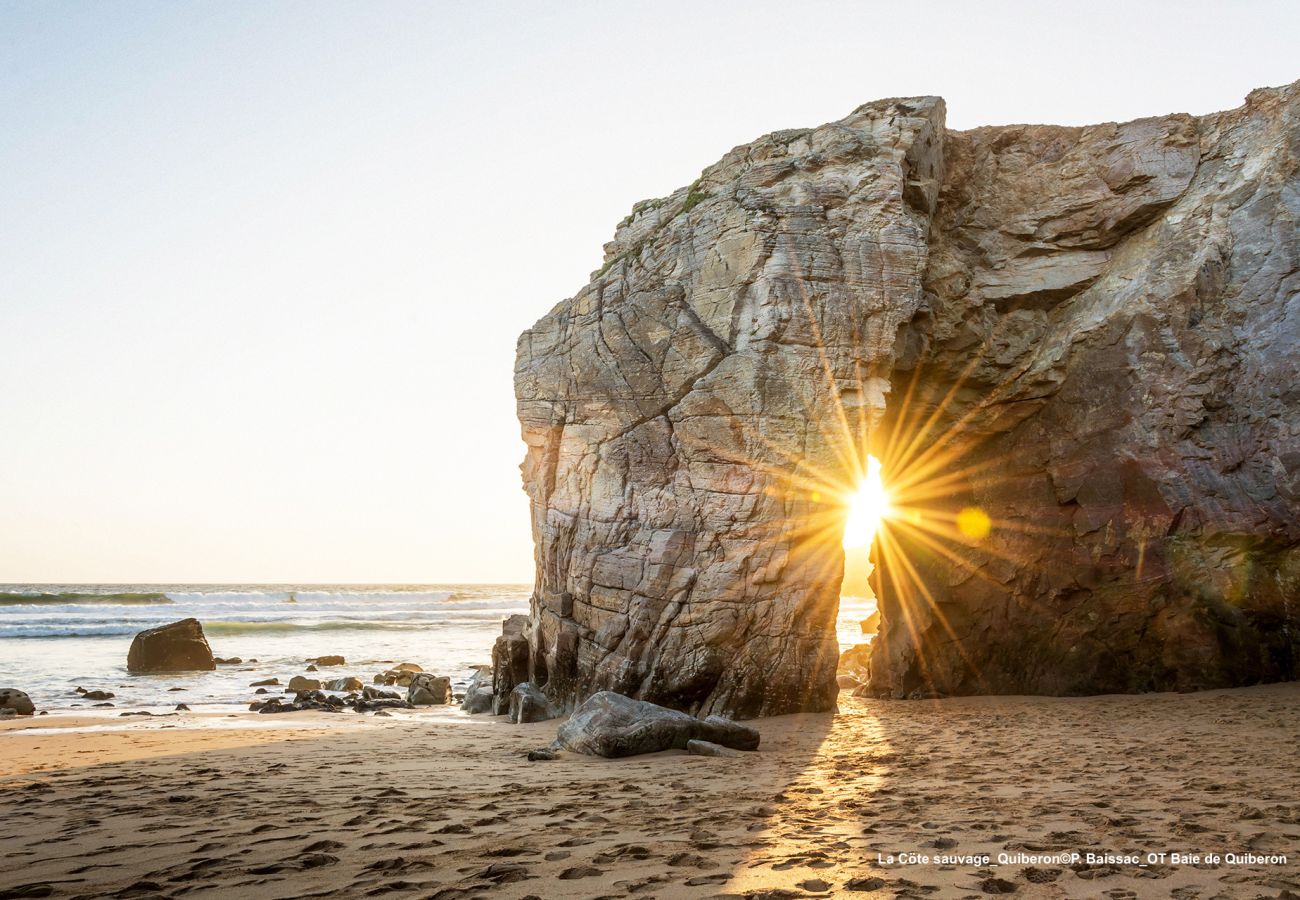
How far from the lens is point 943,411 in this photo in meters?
16.8

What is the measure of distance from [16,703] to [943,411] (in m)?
18.1

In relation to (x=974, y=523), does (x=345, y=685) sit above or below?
below

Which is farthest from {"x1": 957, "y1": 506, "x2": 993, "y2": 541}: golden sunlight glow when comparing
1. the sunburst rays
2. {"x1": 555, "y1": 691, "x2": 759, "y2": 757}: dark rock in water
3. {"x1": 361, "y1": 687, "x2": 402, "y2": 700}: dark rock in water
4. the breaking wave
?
the breaking wave

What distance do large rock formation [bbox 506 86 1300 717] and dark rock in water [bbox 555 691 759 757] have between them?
3267mm

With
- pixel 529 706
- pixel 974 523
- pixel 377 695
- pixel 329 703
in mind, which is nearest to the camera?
pixel 529 706

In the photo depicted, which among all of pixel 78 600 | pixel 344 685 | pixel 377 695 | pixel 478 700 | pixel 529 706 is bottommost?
pixel 78 600

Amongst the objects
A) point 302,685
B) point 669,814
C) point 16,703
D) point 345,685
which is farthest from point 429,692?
point 669,814

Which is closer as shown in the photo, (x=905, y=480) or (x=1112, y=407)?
(x=1112, y=407)

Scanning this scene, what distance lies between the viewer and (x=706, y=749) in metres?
9.39

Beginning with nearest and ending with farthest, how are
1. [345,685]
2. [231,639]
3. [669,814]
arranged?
[669,814] < [345,685] < [231,639]

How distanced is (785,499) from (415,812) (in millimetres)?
8710

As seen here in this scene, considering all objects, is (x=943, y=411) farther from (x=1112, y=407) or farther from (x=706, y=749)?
(x=706, y=749)

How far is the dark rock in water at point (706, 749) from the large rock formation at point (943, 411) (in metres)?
3.56

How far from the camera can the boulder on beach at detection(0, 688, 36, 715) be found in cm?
1504
